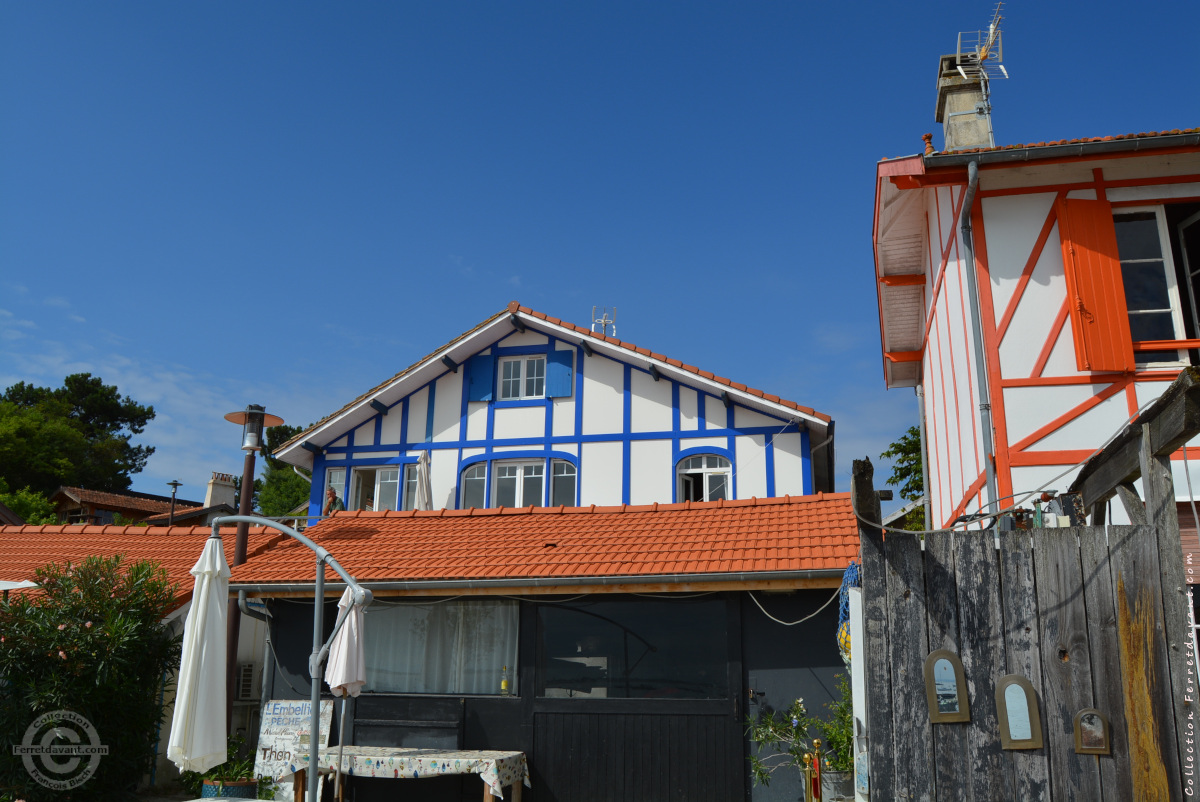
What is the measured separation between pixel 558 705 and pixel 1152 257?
742cm

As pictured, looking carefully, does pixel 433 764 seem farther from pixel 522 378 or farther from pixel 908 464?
pixel 908 464

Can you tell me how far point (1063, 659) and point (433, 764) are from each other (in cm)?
713

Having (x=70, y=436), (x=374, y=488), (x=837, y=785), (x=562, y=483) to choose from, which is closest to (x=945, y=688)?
(x=837, y=785)

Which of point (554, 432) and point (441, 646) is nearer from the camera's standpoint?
point (441, 646)

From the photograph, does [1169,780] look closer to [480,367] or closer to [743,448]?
[743,448]

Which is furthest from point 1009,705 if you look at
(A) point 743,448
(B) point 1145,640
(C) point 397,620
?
(A) point 743,448

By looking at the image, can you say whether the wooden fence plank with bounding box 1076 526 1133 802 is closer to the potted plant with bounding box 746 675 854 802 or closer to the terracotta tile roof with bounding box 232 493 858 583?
the potted plant with bounding box 746 675 854 802

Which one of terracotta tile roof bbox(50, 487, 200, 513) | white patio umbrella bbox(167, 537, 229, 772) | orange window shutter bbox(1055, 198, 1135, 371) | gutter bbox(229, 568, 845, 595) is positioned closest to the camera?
orange window shutter bbox(1055, 198, 1135, 371)

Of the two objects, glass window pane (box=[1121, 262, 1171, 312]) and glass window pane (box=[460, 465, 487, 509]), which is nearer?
glass window pane (box=[1121, 262, 1171, 312])

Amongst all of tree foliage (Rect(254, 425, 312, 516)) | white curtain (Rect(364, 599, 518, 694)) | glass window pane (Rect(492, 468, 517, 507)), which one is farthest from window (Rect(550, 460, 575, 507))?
tree foliage (Rect(254, 425, 312, 516))

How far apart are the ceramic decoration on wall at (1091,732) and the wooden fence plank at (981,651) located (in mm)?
321

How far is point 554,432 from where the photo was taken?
56.1 ft

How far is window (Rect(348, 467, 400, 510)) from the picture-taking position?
17.6 metres

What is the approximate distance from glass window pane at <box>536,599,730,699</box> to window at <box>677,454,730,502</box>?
615cm
